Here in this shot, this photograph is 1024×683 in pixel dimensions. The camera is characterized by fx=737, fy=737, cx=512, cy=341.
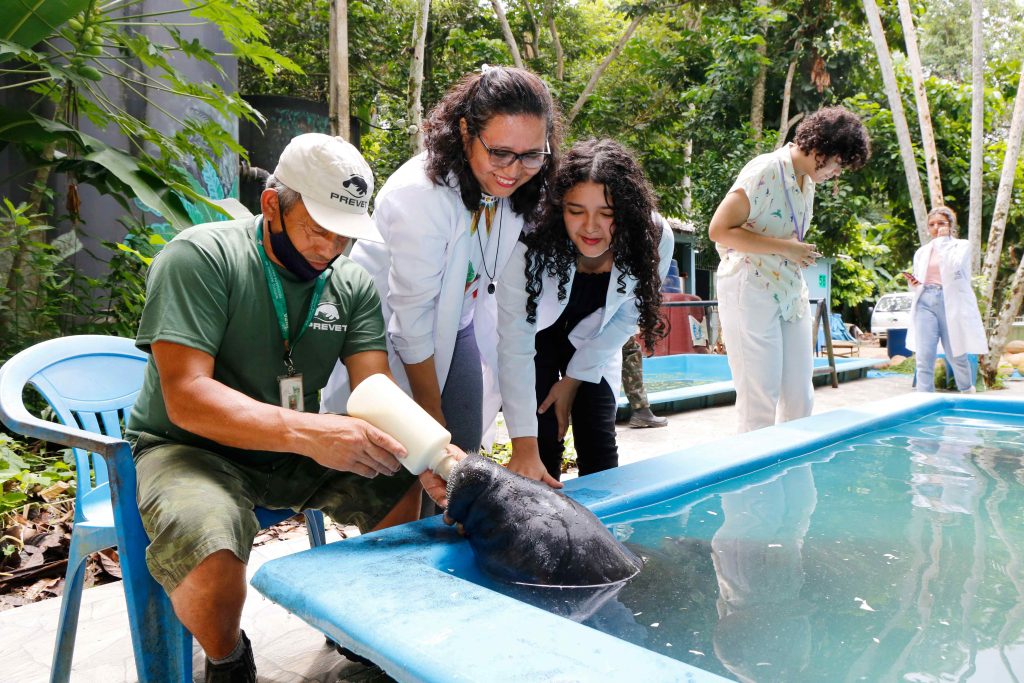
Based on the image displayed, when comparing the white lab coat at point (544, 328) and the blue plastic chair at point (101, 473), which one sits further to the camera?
the white lab coat at point (544, 328)

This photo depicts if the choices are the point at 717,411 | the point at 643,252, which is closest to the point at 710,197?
the point at 717,411

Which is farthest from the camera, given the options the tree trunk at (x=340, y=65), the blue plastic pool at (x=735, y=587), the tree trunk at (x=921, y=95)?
the tree trunk at (x=921, y=95)

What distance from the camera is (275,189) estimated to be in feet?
6.63

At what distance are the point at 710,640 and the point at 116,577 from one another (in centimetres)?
250

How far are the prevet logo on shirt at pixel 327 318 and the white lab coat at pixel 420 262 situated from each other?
0.22 m

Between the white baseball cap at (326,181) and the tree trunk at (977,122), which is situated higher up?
the tree trunk at (977,122)

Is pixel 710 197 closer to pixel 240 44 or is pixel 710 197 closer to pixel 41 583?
pixel 240 44

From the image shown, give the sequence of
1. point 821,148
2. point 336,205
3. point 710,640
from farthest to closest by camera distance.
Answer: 1. point 821,148
2. point 336,205
3. point 710,640

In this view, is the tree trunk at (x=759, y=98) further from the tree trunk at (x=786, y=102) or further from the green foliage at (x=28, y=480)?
the green foliage at (x=28, y=480)

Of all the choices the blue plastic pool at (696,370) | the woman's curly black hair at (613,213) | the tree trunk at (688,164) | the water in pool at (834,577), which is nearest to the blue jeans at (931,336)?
the blue plastic pool at (696,370)

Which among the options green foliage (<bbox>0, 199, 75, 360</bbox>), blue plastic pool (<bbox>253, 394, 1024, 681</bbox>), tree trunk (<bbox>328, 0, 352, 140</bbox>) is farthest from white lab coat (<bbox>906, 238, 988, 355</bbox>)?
green foliage (<bbox>0, 199, 75, 360</bbox>)

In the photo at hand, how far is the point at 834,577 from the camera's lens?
6.18ft

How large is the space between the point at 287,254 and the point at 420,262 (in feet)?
1.29

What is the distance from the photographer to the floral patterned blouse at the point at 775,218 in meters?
3.50
